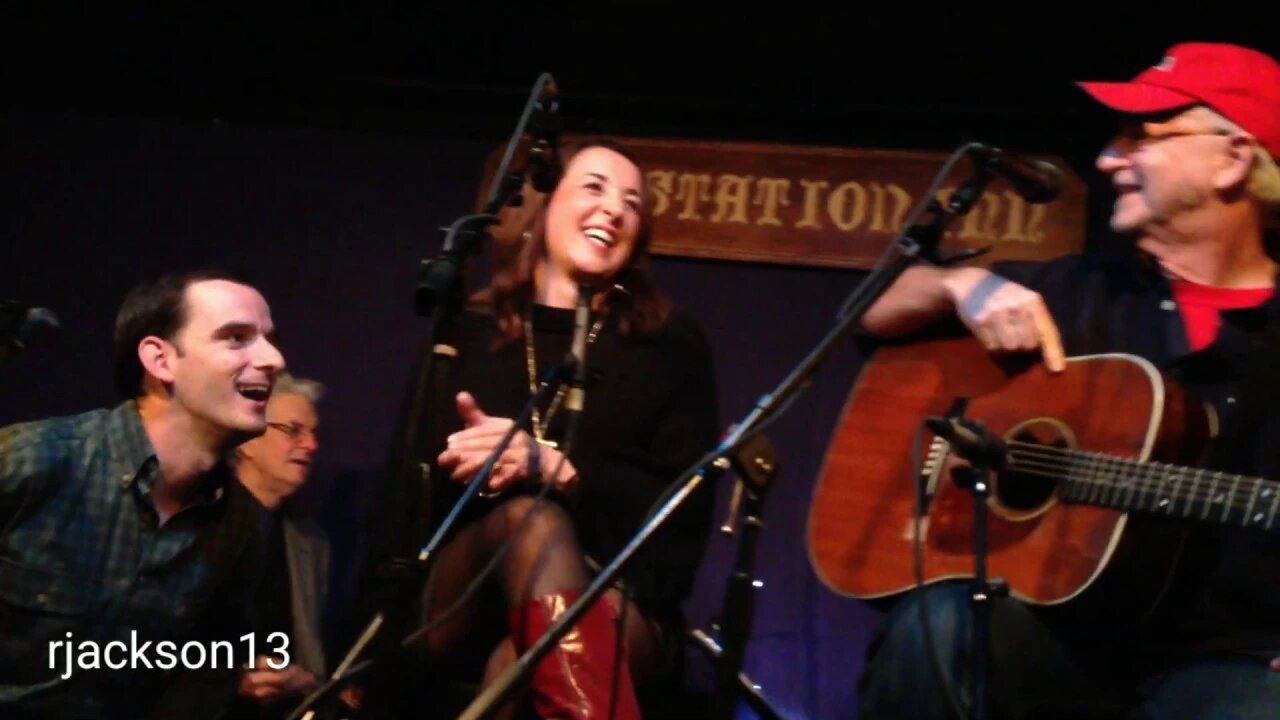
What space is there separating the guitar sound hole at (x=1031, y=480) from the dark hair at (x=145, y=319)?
5.63 ft

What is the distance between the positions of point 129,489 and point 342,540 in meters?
1.37

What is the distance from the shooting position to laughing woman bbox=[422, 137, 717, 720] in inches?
88.7

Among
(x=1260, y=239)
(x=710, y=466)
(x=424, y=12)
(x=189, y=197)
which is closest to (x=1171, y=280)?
(x=1260, y=239)

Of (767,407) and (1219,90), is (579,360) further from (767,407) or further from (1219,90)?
(1219,90)

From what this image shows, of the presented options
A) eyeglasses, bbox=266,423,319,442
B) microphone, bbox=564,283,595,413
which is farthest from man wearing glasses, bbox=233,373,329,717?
microphone, bbox=564,283,595,413

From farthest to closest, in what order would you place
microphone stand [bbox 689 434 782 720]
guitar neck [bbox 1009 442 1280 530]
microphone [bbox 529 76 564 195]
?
microphone [bbox 529 76 564 195]
guitar neck [bbox 1009 442 1280 530]
microphone stand [bbox 689 434 782 720]

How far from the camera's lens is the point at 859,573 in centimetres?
240

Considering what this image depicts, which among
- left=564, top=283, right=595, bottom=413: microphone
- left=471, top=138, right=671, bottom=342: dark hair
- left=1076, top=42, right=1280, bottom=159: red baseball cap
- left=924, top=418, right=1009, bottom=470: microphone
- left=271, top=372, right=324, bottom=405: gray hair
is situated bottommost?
left=924, top=418, right=1009, bottom=470: microphone

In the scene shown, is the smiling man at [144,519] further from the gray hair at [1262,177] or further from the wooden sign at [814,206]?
the gray hair at [1262,177]

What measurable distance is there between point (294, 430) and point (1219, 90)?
2584 millimetres

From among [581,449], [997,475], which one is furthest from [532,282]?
[997,475]

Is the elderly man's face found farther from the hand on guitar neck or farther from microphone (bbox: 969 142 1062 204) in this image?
microphone (bbox: 969 142 1062 204)

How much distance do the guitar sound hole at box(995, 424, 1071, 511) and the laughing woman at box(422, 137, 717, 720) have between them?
0.55m

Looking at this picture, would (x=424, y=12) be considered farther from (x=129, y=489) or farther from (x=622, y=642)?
(x=622, y=642)
